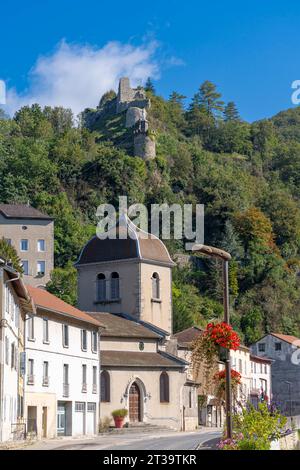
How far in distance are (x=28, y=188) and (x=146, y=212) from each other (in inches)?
575

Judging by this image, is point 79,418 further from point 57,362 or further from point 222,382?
point 222,382

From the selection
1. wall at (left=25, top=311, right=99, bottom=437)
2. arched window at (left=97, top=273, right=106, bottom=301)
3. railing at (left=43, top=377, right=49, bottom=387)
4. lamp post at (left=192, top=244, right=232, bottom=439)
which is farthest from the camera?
arched window at (left=97, top=273, right=106, bottom=301)

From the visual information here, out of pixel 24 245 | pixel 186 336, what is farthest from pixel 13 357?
pixel 24 245

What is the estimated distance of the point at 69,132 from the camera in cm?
14162

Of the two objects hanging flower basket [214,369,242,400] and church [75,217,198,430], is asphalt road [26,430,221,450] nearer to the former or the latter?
hanging flower basket [214,369,242,400]

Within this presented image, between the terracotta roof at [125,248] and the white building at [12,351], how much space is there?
2326 centimetres

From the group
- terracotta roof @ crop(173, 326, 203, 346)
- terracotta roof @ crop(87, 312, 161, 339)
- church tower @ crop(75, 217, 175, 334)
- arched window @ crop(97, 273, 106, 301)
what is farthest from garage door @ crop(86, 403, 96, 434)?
terracotta roof @ crop(173, 326, 203, 346)

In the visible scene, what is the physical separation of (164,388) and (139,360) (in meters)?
2.57

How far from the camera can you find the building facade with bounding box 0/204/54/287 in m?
104

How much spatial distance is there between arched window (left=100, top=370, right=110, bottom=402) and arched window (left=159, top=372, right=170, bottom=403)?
4.18 metres

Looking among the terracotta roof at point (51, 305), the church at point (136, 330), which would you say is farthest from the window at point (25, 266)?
the terracotta roof at point (51, 305)

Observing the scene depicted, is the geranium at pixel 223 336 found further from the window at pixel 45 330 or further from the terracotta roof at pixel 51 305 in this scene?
the window at pixel 45 330

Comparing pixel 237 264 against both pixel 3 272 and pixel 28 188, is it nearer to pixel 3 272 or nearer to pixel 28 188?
pixel 28 188
